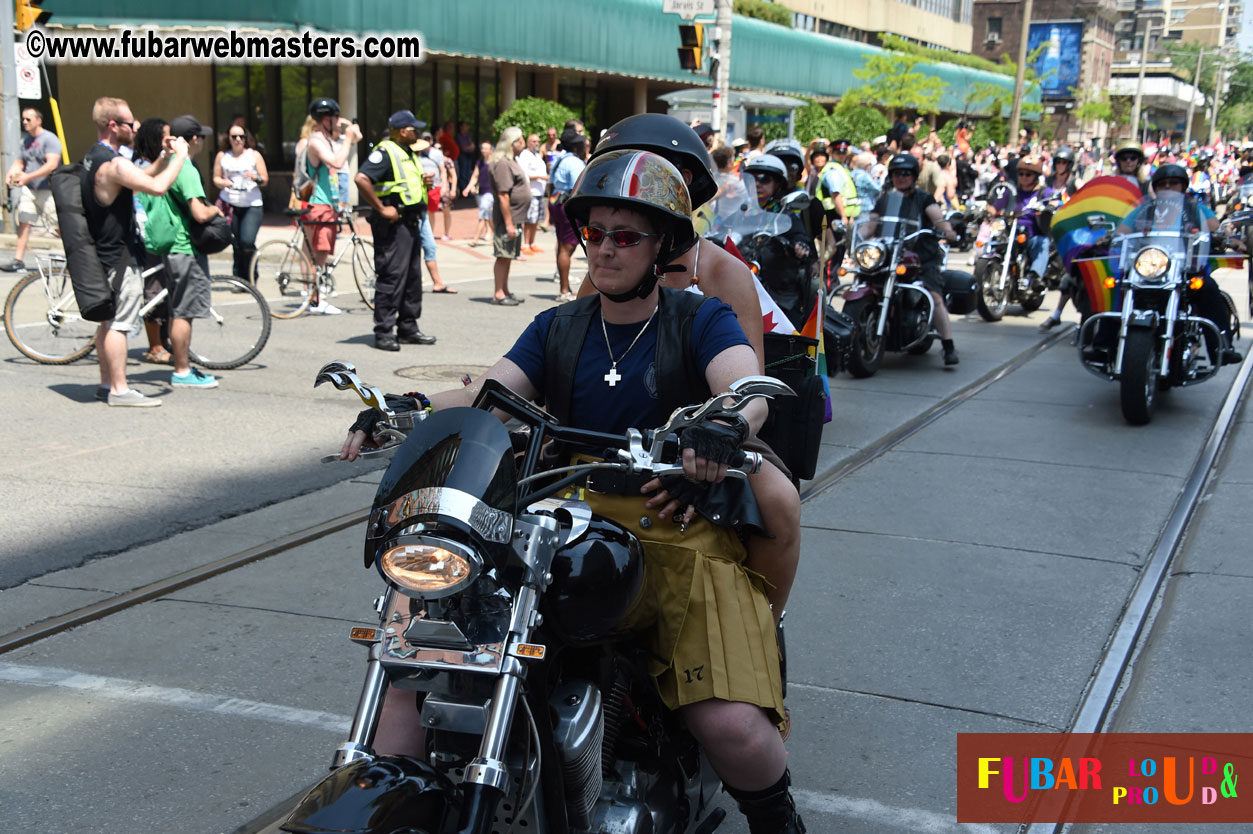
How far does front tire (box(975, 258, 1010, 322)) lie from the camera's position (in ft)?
46.0

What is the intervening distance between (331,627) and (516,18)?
2386 centimetres

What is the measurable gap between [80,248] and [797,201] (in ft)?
14.9

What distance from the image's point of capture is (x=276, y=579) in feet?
17.2

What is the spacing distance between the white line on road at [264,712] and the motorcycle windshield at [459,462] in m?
1.77

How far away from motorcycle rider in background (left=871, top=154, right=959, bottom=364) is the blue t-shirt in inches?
330

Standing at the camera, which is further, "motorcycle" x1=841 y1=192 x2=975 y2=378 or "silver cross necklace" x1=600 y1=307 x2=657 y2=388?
"motorcycle" x1=841 y1=192 x2=975 y2=378

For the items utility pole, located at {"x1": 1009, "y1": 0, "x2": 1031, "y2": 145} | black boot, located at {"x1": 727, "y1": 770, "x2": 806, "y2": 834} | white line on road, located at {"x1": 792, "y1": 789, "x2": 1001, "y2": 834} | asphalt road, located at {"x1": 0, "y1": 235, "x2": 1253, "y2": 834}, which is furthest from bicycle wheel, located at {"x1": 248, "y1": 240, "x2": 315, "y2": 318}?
utility pole, located at {"x1": 1009, "y1": 0, "x2": 1031, "y2": 145}

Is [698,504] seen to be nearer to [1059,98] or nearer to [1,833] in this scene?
[1,833]

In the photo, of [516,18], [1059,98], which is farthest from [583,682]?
[1059,98]

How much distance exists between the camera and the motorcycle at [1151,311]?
8570 mm

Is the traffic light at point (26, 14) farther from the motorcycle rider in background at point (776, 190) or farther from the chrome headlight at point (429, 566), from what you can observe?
the chrome headlight at point (429, 566)

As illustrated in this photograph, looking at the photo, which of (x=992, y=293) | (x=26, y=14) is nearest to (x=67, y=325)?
(x=26, y=14)

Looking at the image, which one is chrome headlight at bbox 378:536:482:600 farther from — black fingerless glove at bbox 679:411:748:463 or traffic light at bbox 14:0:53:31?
traffic light at bbox 14:0:53:31

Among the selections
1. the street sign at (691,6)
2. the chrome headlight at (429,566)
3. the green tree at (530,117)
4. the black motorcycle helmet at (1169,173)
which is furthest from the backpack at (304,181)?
the green tree at (530,117)
